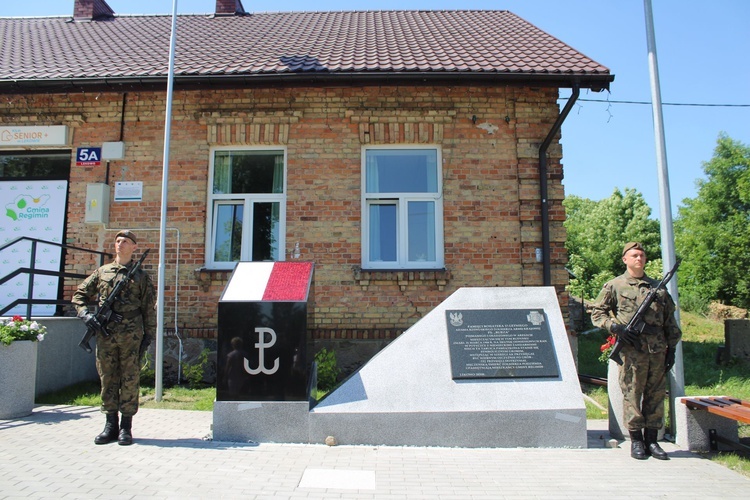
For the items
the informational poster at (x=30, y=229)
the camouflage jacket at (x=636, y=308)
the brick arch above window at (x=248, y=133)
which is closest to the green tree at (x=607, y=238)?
the brick arch above window at (x=248, y=133)

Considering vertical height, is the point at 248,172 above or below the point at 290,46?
below

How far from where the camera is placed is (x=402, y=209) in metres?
7.82

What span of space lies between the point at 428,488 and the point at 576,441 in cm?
180

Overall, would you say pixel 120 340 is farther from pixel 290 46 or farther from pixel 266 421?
pixel 290 46

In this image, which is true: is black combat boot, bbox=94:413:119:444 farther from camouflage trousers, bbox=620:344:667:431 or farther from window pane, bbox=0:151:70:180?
window pane, bbox=0:151:70:180

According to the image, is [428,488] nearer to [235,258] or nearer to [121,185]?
[235,258]

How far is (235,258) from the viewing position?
787cm

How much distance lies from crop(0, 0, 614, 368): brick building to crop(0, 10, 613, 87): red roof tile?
0.08 metres

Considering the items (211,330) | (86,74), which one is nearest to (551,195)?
(211,330)

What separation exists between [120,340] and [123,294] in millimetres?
430

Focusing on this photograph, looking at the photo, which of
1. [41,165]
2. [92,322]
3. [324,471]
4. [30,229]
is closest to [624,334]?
[324,471]

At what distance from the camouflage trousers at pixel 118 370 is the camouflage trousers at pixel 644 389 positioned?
460 cm

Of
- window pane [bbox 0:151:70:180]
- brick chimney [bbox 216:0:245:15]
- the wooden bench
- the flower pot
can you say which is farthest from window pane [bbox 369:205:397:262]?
brick chimney [bbox 216:0:245:15]

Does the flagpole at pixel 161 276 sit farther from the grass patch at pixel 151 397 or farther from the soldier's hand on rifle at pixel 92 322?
the soldier's hand on rifle at pixel 92 322
